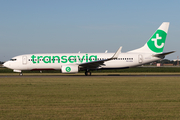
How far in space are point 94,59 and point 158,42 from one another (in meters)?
9.53

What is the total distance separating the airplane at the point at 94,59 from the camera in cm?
3212

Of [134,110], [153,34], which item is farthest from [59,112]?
[153,34]

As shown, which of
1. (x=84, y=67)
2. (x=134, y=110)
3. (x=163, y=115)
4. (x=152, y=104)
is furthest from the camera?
(x=84, y=67)

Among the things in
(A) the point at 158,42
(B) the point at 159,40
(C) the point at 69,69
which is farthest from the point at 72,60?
(B) the point at 159,40

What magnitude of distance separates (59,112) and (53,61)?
79.2 ft

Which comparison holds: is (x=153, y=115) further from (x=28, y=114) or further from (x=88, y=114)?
(x=28, y=114)

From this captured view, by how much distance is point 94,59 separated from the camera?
32344 millimetres

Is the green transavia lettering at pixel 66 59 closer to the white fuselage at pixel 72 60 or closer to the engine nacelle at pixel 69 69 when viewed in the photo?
the white fuselage at pixel 72 60

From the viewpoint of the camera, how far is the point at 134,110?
8.69 metres

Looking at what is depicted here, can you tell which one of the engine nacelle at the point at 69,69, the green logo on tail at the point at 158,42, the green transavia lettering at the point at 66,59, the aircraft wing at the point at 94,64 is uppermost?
the green logo on tail at the point at 158,42

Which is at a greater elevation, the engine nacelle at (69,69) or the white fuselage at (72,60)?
the white fuselage at (72,60)

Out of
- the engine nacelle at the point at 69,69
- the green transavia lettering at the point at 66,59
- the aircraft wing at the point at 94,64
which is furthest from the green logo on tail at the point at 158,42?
the engine nacelle at the point at 69,69

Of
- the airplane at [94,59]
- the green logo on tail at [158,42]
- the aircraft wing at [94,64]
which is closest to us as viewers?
the aircraft wing at [94,64]

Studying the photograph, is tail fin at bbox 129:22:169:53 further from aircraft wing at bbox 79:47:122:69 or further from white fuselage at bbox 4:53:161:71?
aircraft wing at bbox 79:47:122:69
